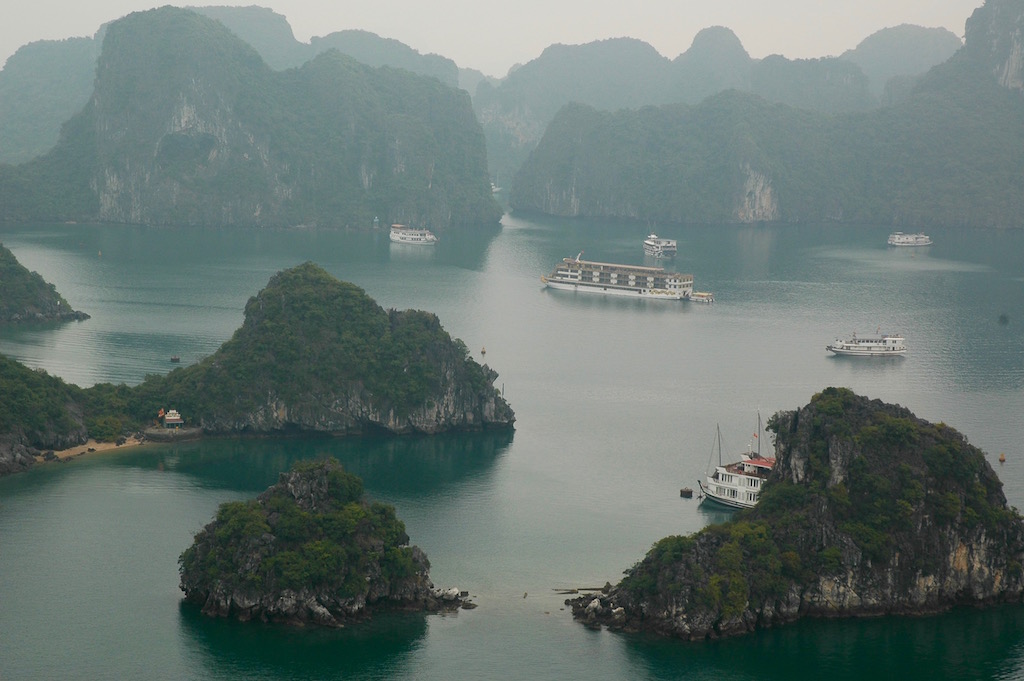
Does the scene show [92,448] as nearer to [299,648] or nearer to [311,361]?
[311,361]

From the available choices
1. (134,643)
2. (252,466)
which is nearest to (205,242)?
(252,466)

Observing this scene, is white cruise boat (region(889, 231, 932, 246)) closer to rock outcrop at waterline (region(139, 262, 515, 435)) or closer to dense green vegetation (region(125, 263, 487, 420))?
rock outcrop at waterline (region(139, 262, 515, 435))

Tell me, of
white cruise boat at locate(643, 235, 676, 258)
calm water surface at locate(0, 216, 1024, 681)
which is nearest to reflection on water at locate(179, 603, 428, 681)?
calm water surface at locate(0, 216, 1024, 681)

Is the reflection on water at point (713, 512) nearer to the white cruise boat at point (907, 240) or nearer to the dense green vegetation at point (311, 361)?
the dense green vegetation at point (311, 361)

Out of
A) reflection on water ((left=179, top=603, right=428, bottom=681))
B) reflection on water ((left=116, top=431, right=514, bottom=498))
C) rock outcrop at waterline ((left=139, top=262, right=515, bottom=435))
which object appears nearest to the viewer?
reflection on water ((left=179, top=603, right=428, bottom=681))

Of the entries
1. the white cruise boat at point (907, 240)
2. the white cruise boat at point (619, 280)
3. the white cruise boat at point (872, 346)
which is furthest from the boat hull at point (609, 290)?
the white cruise boat at point (907, 240)

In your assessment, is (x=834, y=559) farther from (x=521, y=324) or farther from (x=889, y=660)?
(x=521, y=324)
